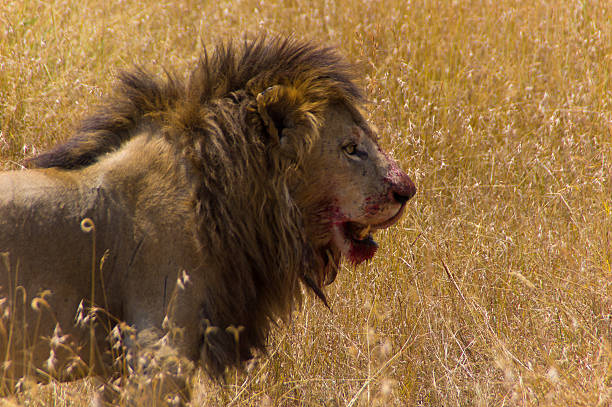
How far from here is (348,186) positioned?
8.95 ft

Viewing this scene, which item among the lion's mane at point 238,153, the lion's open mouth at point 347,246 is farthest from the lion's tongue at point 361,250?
the lion's mane at point 238,153

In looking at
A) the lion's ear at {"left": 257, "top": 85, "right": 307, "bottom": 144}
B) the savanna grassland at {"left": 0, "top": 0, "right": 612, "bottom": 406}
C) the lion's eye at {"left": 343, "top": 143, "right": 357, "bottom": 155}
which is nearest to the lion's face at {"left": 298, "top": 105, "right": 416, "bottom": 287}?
the lion's eye at {"left": 343, "top": 143, "right": 357, "bottom": 155}

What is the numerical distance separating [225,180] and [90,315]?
665mm

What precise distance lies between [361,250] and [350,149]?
413 millimetres

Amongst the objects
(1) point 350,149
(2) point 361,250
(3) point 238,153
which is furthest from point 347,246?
(3) point 238,153

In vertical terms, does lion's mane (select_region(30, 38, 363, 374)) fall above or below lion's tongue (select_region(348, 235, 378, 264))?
above

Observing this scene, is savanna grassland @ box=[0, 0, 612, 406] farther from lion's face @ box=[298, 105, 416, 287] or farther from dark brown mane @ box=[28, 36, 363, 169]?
dark brown mane @ box=[28, 36, 363, 169]

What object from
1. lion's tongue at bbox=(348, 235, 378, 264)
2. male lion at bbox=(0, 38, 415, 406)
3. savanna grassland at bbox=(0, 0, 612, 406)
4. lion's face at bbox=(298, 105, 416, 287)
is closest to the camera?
male lion at bbox=(0, 38, 415, 406)

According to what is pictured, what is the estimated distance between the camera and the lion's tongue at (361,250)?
2.84 m

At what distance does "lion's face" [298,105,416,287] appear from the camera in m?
2.72

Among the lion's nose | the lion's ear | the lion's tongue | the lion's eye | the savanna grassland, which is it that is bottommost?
the savanna grassland

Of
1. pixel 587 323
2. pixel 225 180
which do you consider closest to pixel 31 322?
pixel 225 180

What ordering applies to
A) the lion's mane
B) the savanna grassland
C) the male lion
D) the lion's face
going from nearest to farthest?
the male lion < the lion's mane < the lion's face < the savanna grassland

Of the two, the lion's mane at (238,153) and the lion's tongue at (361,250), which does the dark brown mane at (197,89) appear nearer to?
the lion's mane at (238,153)
